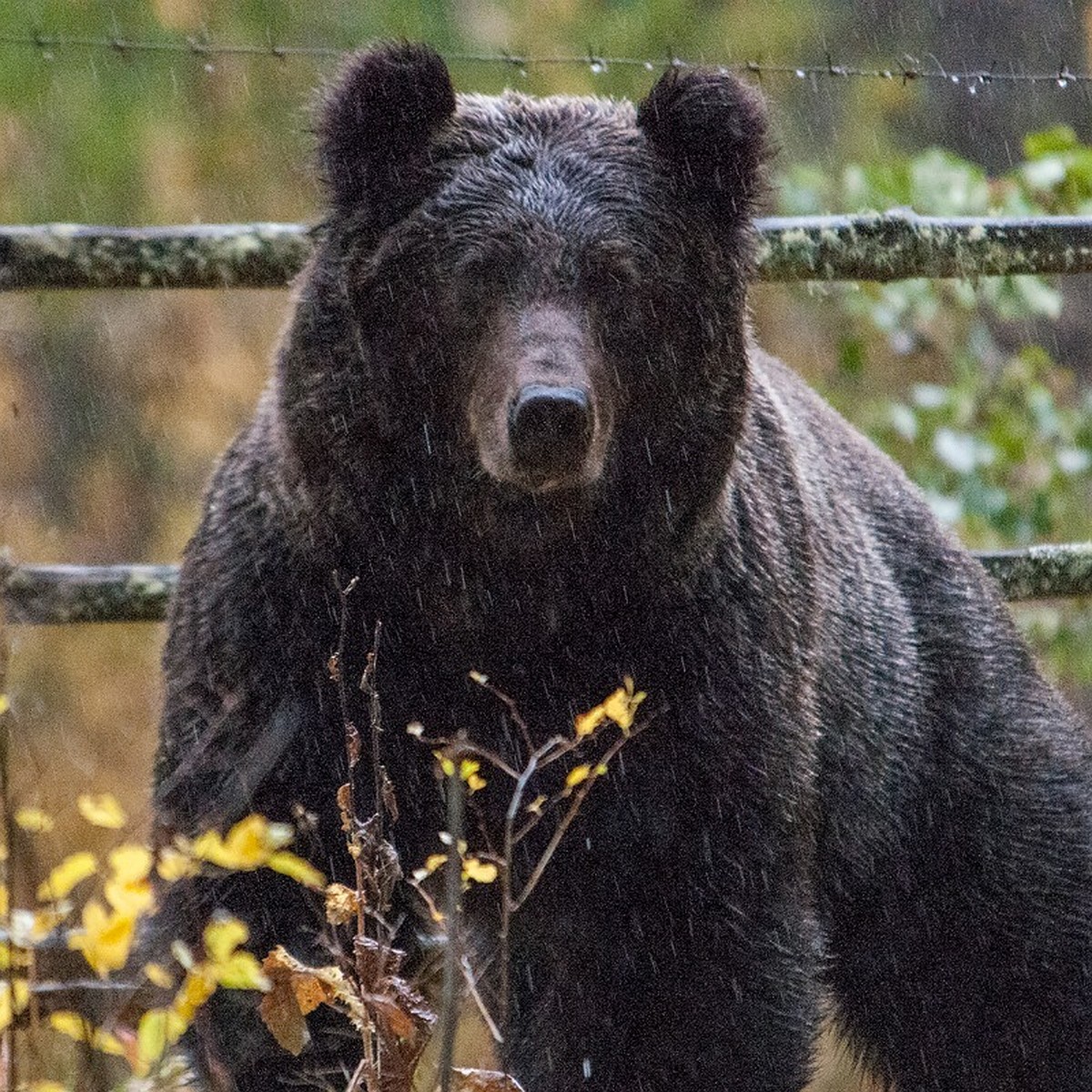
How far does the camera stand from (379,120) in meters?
3.76

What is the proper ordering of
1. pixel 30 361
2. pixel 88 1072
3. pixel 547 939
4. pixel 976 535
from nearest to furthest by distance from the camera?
pixel 88 1072, pixel 547 939, pixel 976 535, pixel 30 361

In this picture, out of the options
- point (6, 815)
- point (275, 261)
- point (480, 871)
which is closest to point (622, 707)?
point (480, 871)

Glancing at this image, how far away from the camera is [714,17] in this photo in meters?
9.74

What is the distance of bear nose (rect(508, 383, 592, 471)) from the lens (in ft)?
10.8

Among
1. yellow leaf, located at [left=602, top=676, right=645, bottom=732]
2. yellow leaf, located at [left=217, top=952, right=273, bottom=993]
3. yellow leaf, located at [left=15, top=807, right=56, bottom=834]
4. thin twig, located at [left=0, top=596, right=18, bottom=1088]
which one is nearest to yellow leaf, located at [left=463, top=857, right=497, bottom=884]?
yellow leaf, located at [left=602, top=676, right=645, bottom=732]

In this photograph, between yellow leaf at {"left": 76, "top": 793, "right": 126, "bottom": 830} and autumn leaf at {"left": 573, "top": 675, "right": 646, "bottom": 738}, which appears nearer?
yellow leaf at {"left": 76, "top": 793, "right": 126, "bottom": 830}

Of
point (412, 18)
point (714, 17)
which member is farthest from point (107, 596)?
point (714, 17)

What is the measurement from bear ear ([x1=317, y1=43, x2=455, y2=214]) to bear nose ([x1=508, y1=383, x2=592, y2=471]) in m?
0.66

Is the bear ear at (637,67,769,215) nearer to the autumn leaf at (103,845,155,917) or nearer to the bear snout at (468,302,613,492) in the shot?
the bear snout at (468,302,613,492)

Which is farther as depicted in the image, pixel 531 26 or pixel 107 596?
pixel 531 26

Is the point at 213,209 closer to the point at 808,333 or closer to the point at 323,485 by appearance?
the point at 808,333

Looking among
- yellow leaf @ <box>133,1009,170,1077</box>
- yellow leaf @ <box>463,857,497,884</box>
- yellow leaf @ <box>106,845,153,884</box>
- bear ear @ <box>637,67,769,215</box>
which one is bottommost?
yellow leaf @ <box>133,1009,170,1077</box>

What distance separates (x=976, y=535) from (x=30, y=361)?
19.5 feet

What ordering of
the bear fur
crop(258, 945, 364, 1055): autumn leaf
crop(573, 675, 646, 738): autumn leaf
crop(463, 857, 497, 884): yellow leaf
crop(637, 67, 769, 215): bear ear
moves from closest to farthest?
crop(258, 945, 364, 1055): autumn leaf → crop(463, 857, 497, 884): yellow leaf → crop(573, 675, 646, 738): autumn leaf → the bear fur → crop(637, 67, 769, 215): bear ear
